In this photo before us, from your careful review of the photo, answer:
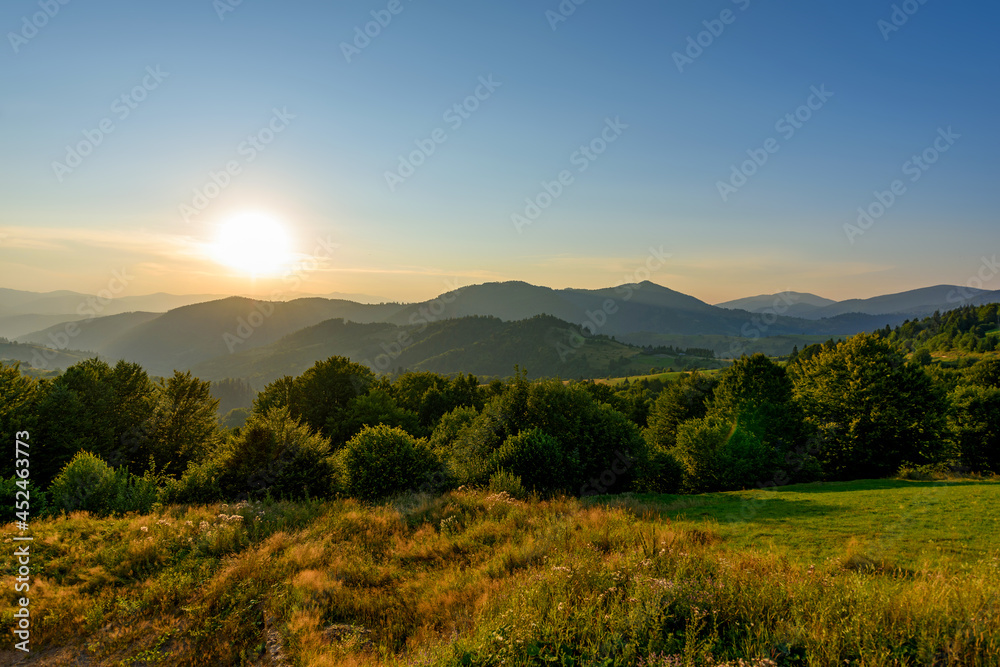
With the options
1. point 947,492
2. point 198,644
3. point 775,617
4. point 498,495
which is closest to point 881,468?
point 947,492

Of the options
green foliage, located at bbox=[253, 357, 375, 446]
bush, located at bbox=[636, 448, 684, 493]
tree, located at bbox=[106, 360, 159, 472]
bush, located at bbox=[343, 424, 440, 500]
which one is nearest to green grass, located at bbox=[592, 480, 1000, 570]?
bush, located at bbox=[636, 448, 684, 493]

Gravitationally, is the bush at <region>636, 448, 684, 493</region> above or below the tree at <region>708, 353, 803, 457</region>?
below

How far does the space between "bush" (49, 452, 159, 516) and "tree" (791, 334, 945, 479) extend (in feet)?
143

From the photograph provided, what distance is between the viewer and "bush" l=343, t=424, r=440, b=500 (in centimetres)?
2059

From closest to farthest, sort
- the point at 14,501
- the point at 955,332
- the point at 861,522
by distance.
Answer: the point at 861,522, the point at 14,501, the point at 955,332

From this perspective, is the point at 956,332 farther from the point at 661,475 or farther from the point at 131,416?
the point at 131,416

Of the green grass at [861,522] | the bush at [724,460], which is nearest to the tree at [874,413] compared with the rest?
the bush at [724,460]

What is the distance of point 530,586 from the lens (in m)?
7.74

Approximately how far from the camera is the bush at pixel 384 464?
2059cm

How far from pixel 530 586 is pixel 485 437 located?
1832cm

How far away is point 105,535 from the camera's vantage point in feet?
42.8

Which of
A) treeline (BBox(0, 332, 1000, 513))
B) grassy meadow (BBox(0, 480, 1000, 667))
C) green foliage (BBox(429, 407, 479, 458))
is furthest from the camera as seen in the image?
green foliage (BBox(429, 407, 479, 458))

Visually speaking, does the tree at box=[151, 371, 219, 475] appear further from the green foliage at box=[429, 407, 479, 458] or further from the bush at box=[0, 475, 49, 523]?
the green foliage at box=[429, 407, 479, 458]

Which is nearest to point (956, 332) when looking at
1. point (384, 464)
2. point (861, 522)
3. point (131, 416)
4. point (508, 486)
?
point (861, 522)
